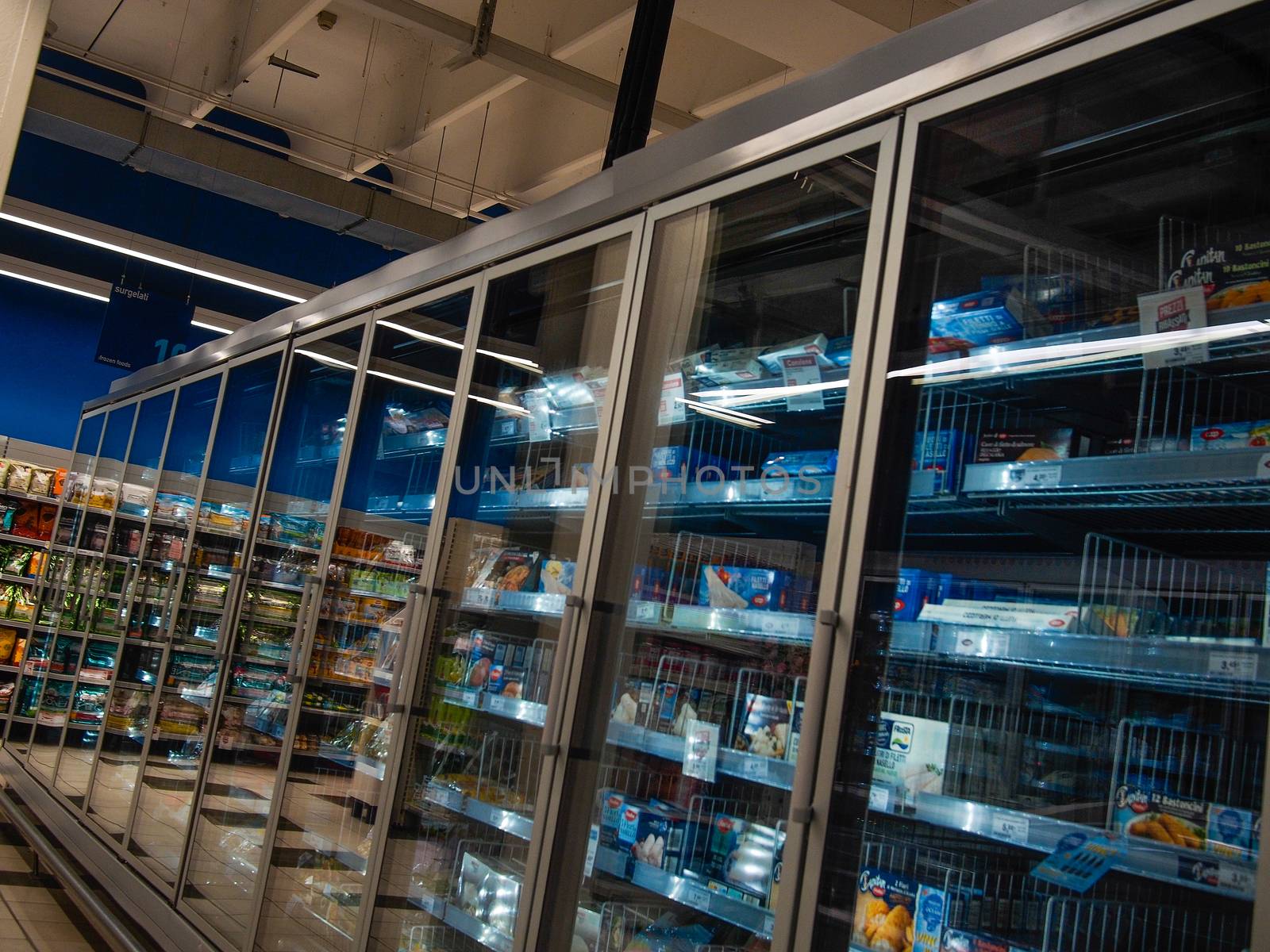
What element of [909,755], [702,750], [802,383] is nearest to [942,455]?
[802,383]

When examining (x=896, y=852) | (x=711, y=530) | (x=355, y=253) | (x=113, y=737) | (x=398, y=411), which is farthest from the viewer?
Result: (x=355, y=253)

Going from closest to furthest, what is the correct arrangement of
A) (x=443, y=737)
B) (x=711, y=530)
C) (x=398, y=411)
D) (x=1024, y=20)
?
(x=1024, y=20) < (x=711, y=530) < (x=443, y=737) < (x=398, y=411)

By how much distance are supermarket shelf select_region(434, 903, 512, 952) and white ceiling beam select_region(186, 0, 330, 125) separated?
6242 mm

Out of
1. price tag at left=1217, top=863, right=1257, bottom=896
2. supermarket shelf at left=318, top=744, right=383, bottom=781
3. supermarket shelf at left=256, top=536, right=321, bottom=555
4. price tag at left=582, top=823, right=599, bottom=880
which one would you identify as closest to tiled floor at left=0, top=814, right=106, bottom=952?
supermarket shelf at left=318, top=744, right=383, bottom=781

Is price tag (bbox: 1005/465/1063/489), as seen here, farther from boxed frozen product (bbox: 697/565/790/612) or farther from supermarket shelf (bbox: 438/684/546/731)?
supermarket shelf (bbox: 438/684/546/731)

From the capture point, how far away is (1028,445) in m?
2.01

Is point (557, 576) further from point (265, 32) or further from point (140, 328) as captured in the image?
point (140, 328)

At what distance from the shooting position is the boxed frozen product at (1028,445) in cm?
198

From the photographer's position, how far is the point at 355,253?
42.2 ft

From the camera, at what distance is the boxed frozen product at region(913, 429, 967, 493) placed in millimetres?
2008

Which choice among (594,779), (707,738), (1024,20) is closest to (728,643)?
(707,738)

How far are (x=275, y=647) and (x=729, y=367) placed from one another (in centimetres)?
281

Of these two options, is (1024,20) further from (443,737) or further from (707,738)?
(443,737)

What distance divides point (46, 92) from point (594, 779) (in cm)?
881
